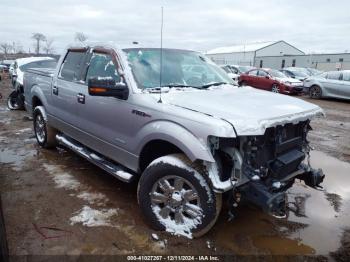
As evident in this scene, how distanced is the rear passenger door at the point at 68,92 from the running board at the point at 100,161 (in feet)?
0.49

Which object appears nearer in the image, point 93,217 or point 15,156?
point 93,217

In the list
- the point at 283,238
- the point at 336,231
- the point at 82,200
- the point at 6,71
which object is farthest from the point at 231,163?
the point at 6,71

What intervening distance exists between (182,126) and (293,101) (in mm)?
1457

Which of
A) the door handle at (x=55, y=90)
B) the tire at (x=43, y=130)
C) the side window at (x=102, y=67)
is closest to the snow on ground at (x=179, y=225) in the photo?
the side window at (x=102, y=67)

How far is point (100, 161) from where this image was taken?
4.33 metres

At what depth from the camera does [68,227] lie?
3.60 m

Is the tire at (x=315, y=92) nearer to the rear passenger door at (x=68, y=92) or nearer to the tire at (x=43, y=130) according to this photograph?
the tire at (x=43, y=130)

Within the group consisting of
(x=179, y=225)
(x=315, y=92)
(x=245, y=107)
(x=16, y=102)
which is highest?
(x=245, y=107)

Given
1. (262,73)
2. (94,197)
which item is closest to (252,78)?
(262,73)

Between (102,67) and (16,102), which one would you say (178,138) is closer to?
(102,67)

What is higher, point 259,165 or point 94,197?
point 259,165

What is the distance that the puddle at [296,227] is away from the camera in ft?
11.1

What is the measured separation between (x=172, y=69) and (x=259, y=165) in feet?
5.50

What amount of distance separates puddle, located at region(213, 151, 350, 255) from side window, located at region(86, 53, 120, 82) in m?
2.14
